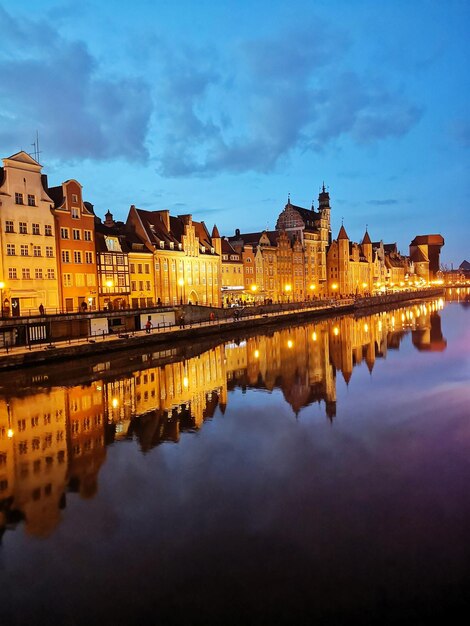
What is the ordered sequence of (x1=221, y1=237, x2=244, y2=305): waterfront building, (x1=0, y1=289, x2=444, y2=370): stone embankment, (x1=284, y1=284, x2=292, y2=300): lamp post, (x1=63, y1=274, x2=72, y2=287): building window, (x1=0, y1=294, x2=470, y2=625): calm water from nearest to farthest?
(x1=0, y1=294, x2=470, y2=625): calm water → (x1=0, y1=289, x2=444, y2=370): stone embankment → (x1=63, y1=274, x2=72, y2=287): building window → (x1=221, y1=237, x2=244, y2=305): waterfront building → (x1=284, y1=284, x2=292, y2=300): lamp post

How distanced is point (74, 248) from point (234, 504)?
4094cm

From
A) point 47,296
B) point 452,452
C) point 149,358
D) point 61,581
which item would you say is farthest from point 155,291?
point 61,581

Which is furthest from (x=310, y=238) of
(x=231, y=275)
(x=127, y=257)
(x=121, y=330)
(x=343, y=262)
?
(x=121, y=330)

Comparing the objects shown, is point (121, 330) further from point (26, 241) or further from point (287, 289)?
point (287, 289)

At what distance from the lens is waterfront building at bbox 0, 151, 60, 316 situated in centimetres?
4269

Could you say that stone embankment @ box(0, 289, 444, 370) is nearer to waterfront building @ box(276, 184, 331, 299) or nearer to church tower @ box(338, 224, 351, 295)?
waterfront building @ box(276, 184, 331, 299)

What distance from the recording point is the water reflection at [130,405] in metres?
A: 14.7

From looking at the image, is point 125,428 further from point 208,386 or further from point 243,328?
point 243,328

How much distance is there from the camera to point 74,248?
161ft

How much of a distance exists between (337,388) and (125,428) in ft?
41.4

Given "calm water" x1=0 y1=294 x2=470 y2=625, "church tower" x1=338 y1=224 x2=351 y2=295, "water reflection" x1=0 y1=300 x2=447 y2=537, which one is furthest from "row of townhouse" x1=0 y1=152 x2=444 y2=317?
"calm water" x1=0 y1=294 x2=470 y2=625

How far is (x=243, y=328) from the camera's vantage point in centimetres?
5934

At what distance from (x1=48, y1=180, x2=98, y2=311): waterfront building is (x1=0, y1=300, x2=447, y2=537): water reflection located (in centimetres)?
1357

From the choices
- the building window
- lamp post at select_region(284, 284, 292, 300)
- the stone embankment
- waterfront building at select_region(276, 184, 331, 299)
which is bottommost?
the stone embankment
